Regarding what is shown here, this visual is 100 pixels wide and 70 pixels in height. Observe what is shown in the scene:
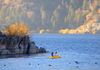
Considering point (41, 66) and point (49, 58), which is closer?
point (41, 66)

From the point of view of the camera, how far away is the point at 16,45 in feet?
529

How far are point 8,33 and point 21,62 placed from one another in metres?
34.9

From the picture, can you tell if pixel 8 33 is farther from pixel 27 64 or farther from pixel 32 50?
pixel 27 64

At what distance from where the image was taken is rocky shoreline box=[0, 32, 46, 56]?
160000 mm

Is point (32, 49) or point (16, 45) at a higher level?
point (16, 45)

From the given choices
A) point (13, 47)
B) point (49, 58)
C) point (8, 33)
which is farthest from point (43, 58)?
point (8, 33)

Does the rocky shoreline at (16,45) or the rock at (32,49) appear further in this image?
the rock at (32,49)

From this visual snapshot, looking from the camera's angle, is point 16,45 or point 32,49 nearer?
point 16,45

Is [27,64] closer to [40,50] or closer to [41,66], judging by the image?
[41,66]

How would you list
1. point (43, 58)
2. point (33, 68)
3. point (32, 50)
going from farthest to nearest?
point (32, 50) < point (43, 58) < point (33, 68)

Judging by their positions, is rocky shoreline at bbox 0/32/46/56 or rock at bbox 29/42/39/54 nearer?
rocky shoreline at bbox 0/32/46/56

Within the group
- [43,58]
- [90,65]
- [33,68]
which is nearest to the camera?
[33,68]

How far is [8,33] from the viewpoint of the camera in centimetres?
17125

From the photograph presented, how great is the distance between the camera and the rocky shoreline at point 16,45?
525ft
